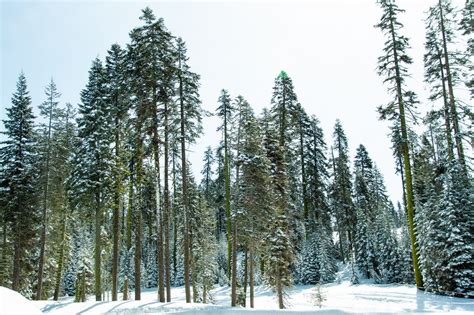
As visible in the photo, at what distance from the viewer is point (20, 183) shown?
28.2 meters

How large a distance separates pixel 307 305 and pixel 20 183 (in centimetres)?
2356

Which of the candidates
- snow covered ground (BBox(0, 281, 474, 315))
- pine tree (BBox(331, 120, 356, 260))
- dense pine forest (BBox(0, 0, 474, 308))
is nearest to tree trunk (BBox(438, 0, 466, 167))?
dense pine forest (BBox(0, 0, 474, 308))

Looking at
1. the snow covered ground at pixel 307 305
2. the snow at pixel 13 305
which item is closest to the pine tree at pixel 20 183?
the snow covered ground at pixel 307 305

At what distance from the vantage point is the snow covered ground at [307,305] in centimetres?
1148

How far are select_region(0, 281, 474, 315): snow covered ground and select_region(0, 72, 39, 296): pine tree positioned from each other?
31.1 feet

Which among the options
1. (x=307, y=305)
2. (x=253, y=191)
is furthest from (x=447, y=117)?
(x=307, y=305)

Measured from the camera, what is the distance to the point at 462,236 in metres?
17.9

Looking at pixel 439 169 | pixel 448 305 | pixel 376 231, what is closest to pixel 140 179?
pixel 448 305

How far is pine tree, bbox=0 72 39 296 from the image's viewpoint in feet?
90.1

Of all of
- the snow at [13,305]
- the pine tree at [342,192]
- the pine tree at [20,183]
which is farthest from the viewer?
the pine tree at [342,192]

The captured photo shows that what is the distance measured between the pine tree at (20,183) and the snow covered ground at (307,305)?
9490 millimetres

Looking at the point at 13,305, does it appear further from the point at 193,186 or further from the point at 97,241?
the point at 193,186

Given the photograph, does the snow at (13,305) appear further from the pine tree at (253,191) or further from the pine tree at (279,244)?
the pine tree at (279,244)

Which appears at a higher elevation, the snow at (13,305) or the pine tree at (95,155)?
the pine tree at (95,155)
